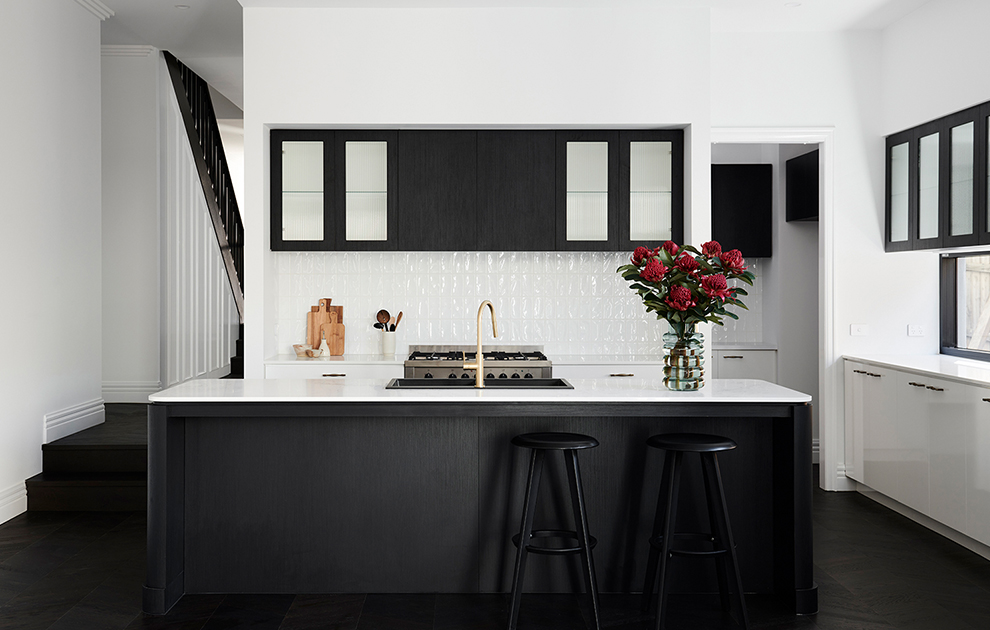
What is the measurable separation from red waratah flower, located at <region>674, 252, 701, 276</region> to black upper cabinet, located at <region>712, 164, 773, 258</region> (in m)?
3.38

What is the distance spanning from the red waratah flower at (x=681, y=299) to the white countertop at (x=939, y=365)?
70.3 inches

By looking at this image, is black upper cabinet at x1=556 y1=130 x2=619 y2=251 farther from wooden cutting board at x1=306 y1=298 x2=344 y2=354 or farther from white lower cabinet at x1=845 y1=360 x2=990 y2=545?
→ white lower cabinet at x1=845 y1=360 x2=990 y2=545

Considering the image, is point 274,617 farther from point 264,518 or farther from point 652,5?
point 652,5

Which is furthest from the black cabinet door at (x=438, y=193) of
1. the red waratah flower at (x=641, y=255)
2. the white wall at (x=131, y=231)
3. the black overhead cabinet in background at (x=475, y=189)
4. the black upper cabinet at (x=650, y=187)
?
the white wall at (x=131, y=231)

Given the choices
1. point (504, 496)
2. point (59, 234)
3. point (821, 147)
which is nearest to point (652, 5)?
point (821, 147)

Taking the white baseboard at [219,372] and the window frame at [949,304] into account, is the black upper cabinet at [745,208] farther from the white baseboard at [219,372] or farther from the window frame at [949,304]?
the white baseboard at [219,372]

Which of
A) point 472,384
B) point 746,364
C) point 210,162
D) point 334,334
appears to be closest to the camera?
point 472,384

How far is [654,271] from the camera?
10.1 feet

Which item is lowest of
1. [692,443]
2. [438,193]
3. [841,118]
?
[692,443]

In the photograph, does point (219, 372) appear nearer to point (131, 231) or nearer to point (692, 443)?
point (131, 231)

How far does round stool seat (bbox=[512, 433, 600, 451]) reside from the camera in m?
2.89

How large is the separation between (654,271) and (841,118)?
3064 millimetres

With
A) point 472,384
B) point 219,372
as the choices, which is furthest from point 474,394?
point 219,372

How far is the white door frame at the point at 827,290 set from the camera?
5219mm
